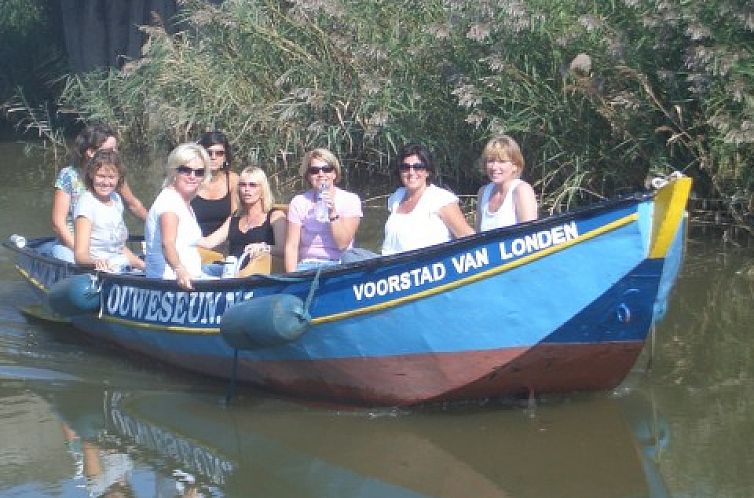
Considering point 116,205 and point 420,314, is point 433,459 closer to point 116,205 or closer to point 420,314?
point 420,314

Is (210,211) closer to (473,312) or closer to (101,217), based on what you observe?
(101,217)

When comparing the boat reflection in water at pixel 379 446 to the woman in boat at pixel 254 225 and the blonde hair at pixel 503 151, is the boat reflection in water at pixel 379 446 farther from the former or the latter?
the blonde hair at pixel 503 151

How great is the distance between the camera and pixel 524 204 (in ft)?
25.5

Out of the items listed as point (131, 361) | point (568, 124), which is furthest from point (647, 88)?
point (131, 361)

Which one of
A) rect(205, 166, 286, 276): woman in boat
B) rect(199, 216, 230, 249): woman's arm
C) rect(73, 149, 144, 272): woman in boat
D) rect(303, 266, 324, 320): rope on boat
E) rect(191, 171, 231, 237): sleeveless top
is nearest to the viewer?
rect(303, 266, 324, 320): rope on boat

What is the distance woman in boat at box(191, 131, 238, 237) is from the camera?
959 cm

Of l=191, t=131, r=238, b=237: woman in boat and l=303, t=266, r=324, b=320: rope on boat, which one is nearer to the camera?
l=303, t=266, r=324, b=320: rope on boat

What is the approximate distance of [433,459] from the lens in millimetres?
6941

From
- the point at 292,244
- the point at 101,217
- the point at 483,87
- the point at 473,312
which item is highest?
the point at 483,87

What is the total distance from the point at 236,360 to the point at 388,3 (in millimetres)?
6513

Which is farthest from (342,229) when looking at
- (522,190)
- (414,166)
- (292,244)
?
(522,190)

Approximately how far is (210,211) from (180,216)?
4.52 ft

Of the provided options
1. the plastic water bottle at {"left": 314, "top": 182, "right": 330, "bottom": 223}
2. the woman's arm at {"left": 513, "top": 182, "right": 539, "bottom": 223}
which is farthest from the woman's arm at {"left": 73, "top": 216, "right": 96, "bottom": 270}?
the woman's arm at {"left": 513, "top": 182, "right": 539, "bottom": 223}

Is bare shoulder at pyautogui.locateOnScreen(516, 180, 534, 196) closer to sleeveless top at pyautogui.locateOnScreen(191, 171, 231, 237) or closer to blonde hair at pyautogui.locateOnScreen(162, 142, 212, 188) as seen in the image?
blonde hair at pyautogui.locateOnScreen(162, 142, 212, 188)
